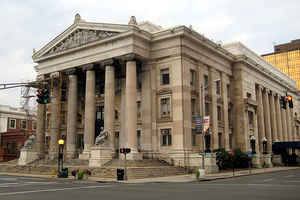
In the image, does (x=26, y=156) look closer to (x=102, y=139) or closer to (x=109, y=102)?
(x=102, y=139)

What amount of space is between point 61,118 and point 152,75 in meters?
19.1

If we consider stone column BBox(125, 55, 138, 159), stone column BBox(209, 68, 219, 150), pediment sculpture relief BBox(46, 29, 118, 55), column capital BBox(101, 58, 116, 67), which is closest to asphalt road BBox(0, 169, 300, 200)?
stone column BBox(125, 55, 138, 159)

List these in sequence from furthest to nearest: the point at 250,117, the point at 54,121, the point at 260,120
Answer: the point at 260,120 → the point at 250,117 → the point at 54,121

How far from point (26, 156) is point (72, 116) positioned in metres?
9.04

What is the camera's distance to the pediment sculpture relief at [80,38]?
4735cm

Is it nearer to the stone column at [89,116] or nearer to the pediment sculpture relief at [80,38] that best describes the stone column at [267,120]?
the stone column at [89,116]

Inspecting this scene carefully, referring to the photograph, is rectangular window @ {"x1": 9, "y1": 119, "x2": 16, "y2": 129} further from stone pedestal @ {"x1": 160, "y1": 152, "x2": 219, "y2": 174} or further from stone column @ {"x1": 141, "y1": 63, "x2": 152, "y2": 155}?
stone pedestal @ {"x1": 160, "y1": 152, "x2": 219, "y2": 174}

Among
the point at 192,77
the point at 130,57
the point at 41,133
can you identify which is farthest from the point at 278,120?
the point at 41,133

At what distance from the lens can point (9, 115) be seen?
86312 mm

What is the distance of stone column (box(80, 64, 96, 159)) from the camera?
4581cm

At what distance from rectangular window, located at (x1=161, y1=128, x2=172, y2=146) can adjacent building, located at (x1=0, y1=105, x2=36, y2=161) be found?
40974 millimetres

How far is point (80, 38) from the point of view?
1971 inches

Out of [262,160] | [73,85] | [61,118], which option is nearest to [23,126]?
[61,118]

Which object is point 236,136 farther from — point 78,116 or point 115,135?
point 78,116
